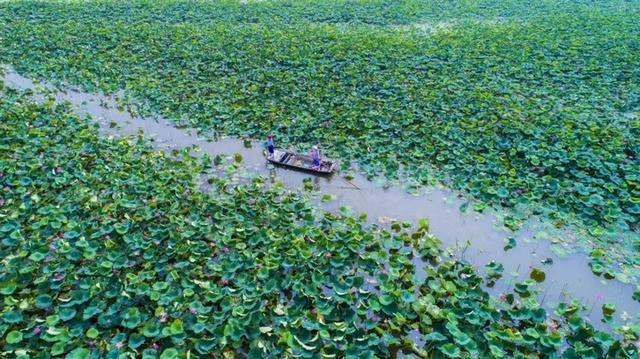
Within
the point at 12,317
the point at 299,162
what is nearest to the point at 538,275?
the point at 299,162

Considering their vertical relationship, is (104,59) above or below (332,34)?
below

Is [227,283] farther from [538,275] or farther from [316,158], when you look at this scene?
[538,275]

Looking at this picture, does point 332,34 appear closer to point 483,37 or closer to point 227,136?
point 483,37

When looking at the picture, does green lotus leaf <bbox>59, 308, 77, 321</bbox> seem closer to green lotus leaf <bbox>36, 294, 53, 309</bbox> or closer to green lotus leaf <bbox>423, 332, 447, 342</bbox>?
green lotus leaf <bbox>36, 294, 53, 309</bbox>

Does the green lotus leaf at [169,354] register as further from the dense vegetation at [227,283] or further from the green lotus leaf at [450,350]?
the green lotus leaf at [450,350]

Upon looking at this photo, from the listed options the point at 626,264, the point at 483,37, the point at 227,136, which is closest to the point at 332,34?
the point at 483,37

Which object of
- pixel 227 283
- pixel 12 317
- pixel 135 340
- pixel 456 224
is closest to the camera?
pixel 135 340

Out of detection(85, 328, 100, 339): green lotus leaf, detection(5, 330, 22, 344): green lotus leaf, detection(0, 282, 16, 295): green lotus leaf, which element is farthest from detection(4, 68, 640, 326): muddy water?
detection(5, 330, 22, 344): green lotus leaf
